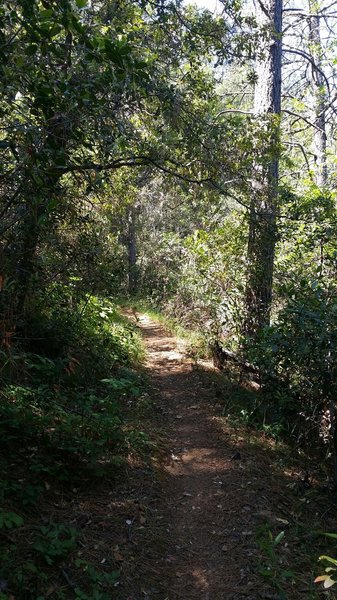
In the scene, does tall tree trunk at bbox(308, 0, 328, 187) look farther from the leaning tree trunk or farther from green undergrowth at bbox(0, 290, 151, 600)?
green undergrowth at bbox(0, 290, 151, 600)

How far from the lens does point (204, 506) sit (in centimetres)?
464

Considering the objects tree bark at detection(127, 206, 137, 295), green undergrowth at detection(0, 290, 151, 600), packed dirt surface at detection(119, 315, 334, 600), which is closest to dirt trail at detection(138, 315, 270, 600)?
packed dirt surface at detection(119, 315, 334, 600)

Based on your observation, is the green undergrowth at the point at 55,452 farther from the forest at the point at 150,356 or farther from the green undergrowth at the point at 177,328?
the green undergrowth at the point at 177,328

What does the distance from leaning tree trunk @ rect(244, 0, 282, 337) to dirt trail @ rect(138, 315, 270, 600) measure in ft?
6.04

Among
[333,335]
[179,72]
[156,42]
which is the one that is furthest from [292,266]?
[156,42]

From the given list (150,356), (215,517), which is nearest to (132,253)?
(150,356)

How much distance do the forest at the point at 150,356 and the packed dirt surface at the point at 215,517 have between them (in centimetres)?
2

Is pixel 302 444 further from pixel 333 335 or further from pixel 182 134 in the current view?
pixel 182 134

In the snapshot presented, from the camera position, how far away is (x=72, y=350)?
643 centimetres

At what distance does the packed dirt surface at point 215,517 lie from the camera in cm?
358

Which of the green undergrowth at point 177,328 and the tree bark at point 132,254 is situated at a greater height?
the tree bark at point 132,254

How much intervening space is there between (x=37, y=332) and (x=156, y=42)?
454 cm

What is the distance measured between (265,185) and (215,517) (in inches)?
193

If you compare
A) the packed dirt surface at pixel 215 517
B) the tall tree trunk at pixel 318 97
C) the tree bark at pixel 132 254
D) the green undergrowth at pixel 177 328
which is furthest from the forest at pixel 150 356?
the tree bark at pixel 132 254
